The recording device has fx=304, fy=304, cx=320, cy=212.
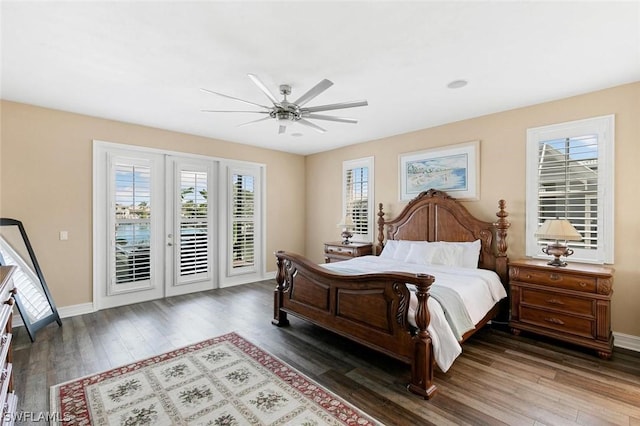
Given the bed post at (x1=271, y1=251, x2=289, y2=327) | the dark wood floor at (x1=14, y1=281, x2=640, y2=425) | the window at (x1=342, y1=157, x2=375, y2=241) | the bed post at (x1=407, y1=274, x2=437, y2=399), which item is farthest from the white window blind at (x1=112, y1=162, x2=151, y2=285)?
the bed post at (x1=407, y1=274, x2=437, y2=399)

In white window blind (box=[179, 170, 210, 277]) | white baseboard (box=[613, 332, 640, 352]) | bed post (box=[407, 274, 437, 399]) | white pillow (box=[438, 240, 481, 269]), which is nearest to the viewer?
bed post (box=[407, 274, 437, 399])

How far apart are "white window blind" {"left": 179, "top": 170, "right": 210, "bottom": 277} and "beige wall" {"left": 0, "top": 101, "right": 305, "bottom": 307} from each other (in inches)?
32.9

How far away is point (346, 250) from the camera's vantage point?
17.7ft

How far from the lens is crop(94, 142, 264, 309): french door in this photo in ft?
14.8

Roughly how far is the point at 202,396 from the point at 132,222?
333cm

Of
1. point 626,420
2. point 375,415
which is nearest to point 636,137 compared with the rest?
point 626,420

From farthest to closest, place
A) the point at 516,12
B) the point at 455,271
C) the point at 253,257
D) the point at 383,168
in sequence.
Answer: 1. the point at 253,257
2. the point at 383,168
3. the point at 455,271
4. the point at 516,12

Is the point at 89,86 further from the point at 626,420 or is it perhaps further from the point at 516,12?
the point at 626,420

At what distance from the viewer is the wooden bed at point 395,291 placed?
2418 mm

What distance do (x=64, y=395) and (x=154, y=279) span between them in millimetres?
2737

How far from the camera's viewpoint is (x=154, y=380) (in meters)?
2.57

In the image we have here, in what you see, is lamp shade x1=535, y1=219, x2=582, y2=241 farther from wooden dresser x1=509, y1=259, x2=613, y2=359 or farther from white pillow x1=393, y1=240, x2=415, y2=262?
white pillow x1=393, y1=240, x2=415, y2=262

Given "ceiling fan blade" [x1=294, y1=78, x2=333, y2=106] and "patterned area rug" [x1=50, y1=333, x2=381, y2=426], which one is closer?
"patterned area rug" [x1=50, y1=333, x2=381, y2=426]

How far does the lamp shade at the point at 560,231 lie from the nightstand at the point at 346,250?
2.65 m
